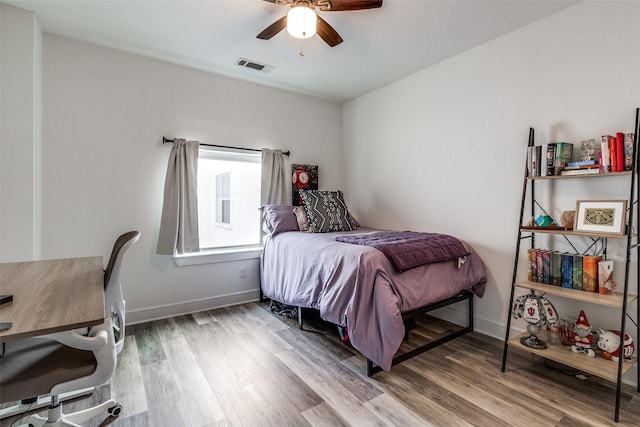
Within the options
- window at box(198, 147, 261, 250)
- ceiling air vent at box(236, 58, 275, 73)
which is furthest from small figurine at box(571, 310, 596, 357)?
ceiling air vent at box(236, 58, 275, 73)

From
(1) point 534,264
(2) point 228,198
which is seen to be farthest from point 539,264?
(2) point 228,198

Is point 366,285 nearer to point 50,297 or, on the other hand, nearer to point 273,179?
point 50,297

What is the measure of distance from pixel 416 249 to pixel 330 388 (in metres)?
1.12

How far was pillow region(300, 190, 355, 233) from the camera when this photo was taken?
129 inches

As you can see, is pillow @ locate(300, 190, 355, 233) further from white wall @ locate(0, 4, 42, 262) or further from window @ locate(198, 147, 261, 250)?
white wall @ locate(0, 4, 42, 262)

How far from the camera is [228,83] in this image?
138 inches

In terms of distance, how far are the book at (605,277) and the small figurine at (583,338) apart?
0.23 metres

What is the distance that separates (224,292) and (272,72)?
2.50 meters

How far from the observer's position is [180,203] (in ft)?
10.2

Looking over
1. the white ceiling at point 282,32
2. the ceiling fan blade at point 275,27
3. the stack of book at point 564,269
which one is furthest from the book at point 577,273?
the ceiling fan blade at point 275,27

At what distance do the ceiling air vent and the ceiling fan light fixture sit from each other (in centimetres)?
122

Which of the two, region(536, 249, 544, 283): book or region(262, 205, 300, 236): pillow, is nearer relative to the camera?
region(536, 249, 544, 283): book

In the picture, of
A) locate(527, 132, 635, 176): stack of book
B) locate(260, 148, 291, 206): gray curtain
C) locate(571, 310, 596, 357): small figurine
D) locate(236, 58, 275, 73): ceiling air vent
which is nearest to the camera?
locate(527, 132, 635, 176): stack of book

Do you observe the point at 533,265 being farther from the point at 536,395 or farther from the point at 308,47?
the point at 308,47
